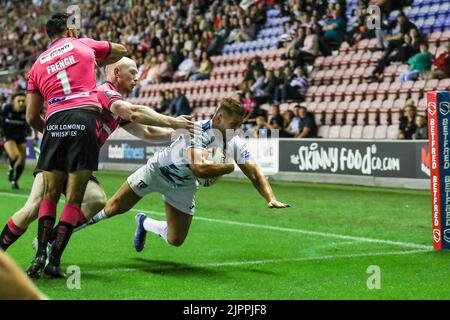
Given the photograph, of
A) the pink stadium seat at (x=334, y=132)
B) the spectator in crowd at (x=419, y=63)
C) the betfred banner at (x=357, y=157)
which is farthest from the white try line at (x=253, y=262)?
the pink stadium seat at (x=334, y=132)

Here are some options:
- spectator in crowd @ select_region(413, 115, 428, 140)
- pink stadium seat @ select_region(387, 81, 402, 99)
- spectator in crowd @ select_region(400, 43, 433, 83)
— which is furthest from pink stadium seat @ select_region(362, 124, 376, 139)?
spectator in crowd @ select_region(413, 115, 428, 140)

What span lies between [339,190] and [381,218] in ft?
14.3

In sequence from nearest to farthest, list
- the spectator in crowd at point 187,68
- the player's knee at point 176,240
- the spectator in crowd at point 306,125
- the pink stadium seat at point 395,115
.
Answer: the player's knee at point 176,240 → the pink stadium seat at point 395,115 → the spectator in crowd at point 306,125 → the spectator in crowd at point 187,68

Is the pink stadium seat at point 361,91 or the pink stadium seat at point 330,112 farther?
the pink stadium seat at point 330,112

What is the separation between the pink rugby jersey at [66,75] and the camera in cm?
668

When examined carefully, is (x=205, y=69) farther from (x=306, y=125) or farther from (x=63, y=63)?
(x=63, y=63)

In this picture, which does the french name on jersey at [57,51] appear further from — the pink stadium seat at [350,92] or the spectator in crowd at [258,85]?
the spectator in crowd at [258,85]

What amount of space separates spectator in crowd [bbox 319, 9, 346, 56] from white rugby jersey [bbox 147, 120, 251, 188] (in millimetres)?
14030

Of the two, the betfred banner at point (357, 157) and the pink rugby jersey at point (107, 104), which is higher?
the pink rugby jersey at point (107, 104)

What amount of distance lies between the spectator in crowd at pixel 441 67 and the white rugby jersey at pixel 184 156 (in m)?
11.0

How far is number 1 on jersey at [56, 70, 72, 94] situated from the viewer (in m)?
6.67

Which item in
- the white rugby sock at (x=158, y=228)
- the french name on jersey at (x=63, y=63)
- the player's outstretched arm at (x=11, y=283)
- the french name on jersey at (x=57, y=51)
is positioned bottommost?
the white rugby sock at (x=158, y=228)

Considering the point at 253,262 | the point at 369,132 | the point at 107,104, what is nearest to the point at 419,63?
the point at 369,132

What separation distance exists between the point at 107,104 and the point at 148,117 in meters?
0.87
